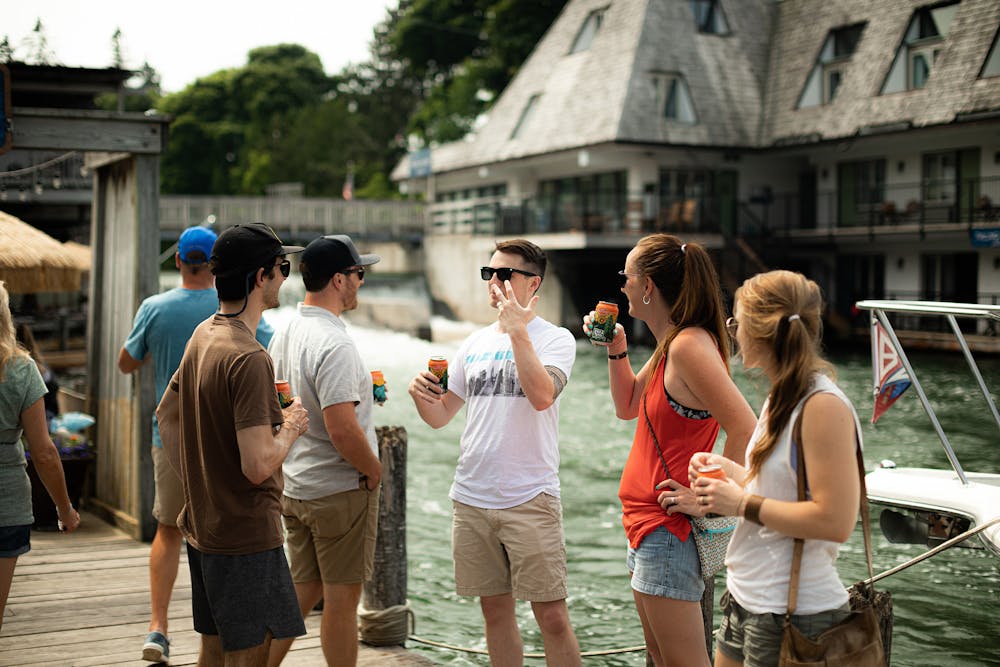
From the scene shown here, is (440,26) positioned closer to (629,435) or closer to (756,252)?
(756,252)

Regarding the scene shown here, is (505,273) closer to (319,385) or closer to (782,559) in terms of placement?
(319,385)

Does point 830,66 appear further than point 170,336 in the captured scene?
Yes

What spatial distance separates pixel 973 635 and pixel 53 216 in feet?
87.0

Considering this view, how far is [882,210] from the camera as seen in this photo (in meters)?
29.5

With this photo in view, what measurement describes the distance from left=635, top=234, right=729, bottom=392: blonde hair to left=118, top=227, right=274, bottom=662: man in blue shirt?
2286 mm

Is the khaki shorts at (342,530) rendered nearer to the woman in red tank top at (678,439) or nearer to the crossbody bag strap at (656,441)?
the woman in red tank top at (678,439)

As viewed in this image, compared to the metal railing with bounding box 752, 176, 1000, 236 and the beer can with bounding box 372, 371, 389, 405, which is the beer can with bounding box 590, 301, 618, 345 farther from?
the metal railing with bounding box 752, 176, 1000, 236

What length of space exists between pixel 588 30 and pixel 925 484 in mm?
32428

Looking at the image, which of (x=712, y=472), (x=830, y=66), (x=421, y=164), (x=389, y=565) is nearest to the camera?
(x=712, y=472)

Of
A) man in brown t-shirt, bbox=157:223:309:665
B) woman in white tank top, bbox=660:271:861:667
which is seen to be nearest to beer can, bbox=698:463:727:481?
A: woman in white tank top, bbox=660:271:861:667

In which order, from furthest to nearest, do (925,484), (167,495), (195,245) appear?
(925,484) < (195,245) < (167,495)

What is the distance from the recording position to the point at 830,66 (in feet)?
109

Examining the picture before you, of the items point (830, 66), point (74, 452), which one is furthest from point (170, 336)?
point (830, 66)

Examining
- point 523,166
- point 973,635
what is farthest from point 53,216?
point 973,635
